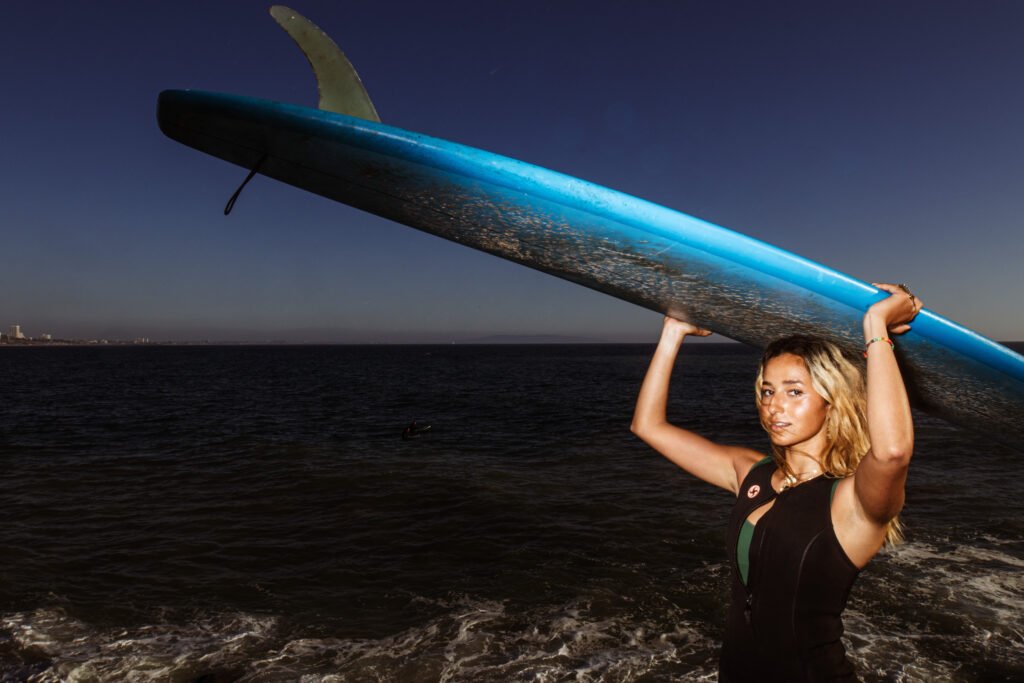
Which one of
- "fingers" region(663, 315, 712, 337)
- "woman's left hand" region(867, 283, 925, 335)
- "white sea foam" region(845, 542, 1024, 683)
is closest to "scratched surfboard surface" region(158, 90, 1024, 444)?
"fingers" region(663, 315, 712, 337)

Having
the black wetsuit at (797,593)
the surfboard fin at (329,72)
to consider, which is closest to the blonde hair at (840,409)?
the black wetsuit at (797,593)

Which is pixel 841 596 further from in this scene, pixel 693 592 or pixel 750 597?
pixel 693 592

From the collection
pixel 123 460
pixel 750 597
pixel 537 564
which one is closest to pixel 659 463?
pixel 537 564

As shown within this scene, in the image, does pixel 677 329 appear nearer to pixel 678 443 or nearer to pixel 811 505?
pixel 678 443

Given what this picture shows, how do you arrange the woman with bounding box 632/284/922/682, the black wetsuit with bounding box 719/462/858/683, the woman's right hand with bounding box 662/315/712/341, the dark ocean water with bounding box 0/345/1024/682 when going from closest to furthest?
1. the woman with bounding box 632/284/922/682
2. the black wetsuit with bounding box 719/462/858/683
3. the woman's right hand with bounding box 662/315/712/341
4. the dark ocean water with bounding box 0/345/1024/682

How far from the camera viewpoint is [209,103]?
259 cm

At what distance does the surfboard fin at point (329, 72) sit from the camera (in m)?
2.63

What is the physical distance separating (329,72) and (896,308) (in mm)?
2629

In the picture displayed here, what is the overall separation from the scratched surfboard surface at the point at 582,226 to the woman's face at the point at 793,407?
649 millimetres

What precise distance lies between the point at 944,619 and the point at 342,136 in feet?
29.2

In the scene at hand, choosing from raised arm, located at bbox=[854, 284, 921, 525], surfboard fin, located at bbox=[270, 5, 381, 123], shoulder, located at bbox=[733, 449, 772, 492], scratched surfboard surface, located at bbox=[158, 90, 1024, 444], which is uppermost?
surfboard fin, located at bbox=[270, 5, 381, 123]

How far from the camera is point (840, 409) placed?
1878 millimetres

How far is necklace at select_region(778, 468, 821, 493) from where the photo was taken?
1.87 meters

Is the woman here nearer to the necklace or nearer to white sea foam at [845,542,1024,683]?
the necklace
